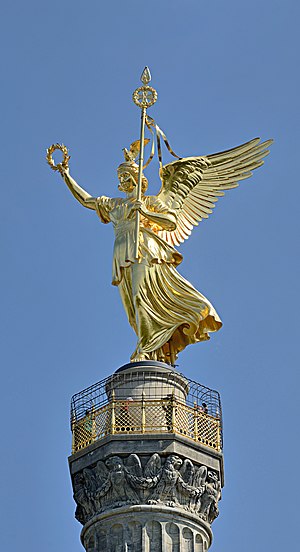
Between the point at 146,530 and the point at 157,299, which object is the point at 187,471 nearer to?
the point at 146,530

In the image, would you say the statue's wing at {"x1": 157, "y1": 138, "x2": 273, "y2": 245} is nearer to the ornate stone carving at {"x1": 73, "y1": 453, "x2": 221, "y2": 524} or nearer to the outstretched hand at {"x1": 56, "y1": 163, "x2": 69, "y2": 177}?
the outstretched hand at {"x1": 56, "y1": 163, "x2": 69, "y2": 177}

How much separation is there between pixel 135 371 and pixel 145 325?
1602 mm

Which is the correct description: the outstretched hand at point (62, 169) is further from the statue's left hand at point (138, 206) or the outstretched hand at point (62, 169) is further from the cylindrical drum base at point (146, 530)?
the cylindrical drum base at point (146, 530)

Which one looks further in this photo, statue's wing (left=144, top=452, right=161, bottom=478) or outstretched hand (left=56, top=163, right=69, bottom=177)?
outstretched hand (left=56, top=163, right=69, bottom=177)

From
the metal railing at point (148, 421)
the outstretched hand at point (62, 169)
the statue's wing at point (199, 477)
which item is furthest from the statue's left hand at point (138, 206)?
the statue's wing at point (199, 477)

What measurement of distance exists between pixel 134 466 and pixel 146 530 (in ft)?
4.62

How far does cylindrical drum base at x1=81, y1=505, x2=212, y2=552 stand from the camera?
38.2 m

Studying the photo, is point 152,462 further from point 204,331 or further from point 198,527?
point 204,331

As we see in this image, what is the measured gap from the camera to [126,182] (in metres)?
43.6

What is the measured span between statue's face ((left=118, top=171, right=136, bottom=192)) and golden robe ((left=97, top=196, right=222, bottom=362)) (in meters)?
0.90

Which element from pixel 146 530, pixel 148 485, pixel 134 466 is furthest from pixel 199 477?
pixel 146 530

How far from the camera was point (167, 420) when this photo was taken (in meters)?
39.4

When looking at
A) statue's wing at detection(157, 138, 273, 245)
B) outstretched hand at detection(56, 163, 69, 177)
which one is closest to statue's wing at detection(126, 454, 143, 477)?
statue's wing at detection(157, 138, 273, 245)

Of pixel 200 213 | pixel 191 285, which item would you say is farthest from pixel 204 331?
pixel 200 213
